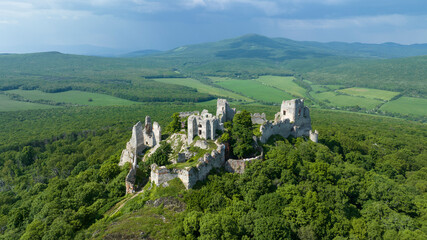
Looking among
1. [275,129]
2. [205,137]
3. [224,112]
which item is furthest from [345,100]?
[205,137]

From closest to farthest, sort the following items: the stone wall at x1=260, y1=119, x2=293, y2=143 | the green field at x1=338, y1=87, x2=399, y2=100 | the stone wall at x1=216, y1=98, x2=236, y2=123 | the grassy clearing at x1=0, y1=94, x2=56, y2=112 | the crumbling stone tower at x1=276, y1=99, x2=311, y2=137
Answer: the stone wall at x1=260, y1=119, x2=293, y2=143 → the stone wall at x1=216, y1=98, x2=236, y2=123 → the crumbling stone tower at x1=276, y1=99, x2=311, y2=137 → the grassy clearing at x1=0, y1=94, x2=56, y2=112 → the green field at x1=338, y1=87, x2=399, y2=100

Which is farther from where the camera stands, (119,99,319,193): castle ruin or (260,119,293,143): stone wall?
(260,119,293,143): stone wall

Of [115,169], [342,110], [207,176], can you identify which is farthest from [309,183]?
[342,110]

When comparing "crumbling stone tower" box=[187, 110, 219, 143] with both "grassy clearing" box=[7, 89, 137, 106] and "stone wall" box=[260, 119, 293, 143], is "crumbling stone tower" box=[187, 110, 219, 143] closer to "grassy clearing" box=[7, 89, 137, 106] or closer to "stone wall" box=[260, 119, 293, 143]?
"stone wall" box=[260, 119, 293, 143]

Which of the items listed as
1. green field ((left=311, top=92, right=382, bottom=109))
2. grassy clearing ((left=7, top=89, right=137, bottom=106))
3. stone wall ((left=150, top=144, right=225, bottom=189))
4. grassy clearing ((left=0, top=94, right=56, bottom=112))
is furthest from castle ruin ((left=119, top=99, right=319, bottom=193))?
green field ((left=311, top=92, right=382, bottom=109))

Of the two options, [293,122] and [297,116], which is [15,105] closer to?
[293,122]

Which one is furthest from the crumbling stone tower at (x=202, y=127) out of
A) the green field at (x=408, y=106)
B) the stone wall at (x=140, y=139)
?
the green field at (x=408, y=106)

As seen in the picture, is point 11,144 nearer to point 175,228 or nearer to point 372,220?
point 175,228
